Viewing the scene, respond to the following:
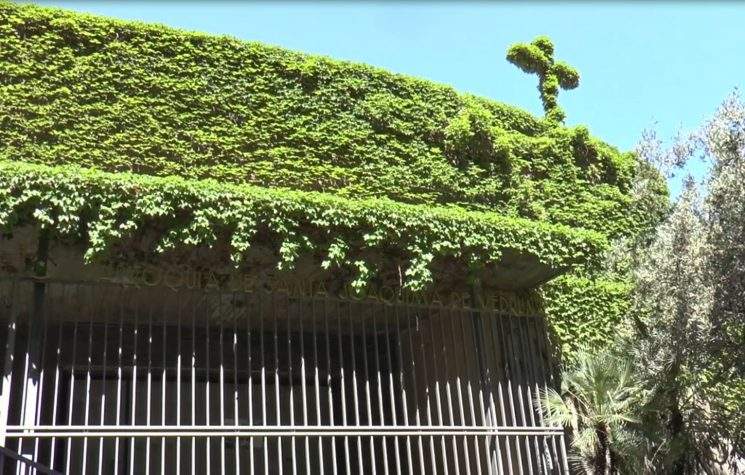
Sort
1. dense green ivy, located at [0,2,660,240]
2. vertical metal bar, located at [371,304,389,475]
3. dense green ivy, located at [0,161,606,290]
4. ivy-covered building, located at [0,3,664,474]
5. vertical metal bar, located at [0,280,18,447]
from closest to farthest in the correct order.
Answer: vertical metal bar, located at [0,280,18,447] < dense green ivy, located at [0,161,606,290] < ivy-covered building, located at [0,3,664,474] < vertical metal bar, located at [371,304,389,475] < dense green ivy, located at [0,2,660,240]

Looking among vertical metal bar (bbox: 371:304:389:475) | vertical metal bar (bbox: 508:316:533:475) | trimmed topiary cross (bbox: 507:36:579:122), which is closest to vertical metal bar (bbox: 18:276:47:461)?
vertical metal bar (bbox: 371:304:389:475)

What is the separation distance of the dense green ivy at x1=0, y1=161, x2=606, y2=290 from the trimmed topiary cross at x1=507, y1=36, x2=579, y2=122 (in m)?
5.02

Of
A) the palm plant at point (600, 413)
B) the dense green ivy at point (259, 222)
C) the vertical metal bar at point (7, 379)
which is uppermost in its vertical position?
the dense green ivy at point (259, 222)

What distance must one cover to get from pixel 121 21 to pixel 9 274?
4083 mm

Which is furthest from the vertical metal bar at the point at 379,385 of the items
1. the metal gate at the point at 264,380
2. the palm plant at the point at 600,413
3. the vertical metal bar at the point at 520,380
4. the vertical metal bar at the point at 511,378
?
the palm plant at the point at 600,413

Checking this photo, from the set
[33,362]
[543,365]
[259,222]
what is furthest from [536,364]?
[33,362]

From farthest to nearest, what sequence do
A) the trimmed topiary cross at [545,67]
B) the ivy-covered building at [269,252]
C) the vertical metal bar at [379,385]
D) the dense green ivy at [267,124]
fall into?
1. the trimmed topiary cross at [545,67]
2. the dense green ivy at [267,124]
3. the vertical metal bar at [379,385]
4. the ivy-covered building at [269,252]

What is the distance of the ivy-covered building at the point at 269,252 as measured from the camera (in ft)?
22.1

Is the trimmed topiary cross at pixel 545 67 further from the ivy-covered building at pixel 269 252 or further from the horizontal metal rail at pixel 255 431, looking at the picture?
the horizontal metal rail at pixel 255 431

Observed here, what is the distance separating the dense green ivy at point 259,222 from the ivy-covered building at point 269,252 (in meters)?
0.02

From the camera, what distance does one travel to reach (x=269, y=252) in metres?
7.34

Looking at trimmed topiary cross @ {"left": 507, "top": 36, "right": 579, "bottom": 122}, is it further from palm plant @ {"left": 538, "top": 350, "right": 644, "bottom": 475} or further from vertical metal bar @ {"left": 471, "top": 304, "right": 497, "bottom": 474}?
palm plant @ {"left": 538, "top": 350, "right": 644, "bottom": 475}

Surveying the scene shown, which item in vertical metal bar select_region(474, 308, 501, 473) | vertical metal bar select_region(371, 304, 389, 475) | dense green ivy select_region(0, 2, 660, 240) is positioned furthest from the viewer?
dense green ivy select_region(0, 2, 660, 240)

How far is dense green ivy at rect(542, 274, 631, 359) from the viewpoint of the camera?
9609 millimetres
